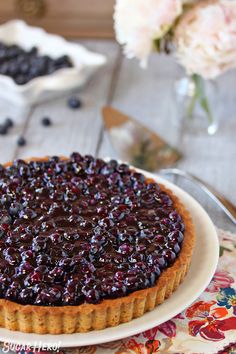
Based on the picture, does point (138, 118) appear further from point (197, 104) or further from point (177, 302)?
point (177, 302)

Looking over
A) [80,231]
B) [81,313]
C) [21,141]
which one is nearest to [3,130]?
[21,141]

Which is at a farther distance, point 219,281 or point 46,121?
point 46,121

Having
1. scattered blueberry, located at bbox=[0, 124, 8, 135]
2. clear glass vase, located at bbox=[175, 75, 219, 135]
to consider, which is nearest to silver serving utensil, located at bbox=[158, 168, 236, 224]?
clear glass vase, located at bbox=[175, 75, 219, 135]

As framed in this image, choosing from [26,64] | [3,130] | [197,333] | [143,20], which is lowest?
[3,130]

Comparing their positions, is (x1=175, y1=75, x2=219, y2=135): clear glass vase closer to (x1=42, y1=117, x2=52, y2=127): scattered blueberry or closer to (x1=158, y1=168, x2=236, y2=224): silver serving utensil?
(x1=158, y1=168, x2=236, y2=224): silver serving utensil

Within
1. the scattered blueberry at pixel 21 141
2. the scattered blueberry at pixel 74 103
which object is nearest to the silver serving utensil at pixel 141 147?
the scattered blueberry at pixel 74 103

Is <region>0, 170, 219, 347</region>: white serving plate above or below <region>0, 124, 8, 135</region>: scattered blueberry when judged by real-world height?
above

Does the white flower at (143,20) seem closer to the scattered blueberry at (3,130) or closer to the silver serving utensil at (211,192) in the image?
the silver serving utensil at (211,192)

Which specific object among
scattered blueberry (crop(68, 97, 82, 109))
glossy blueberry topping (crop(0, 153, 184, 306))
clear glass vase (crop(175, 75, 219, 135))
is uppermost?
glossy blueberry topping (crop(0, 153, 184, 306))
